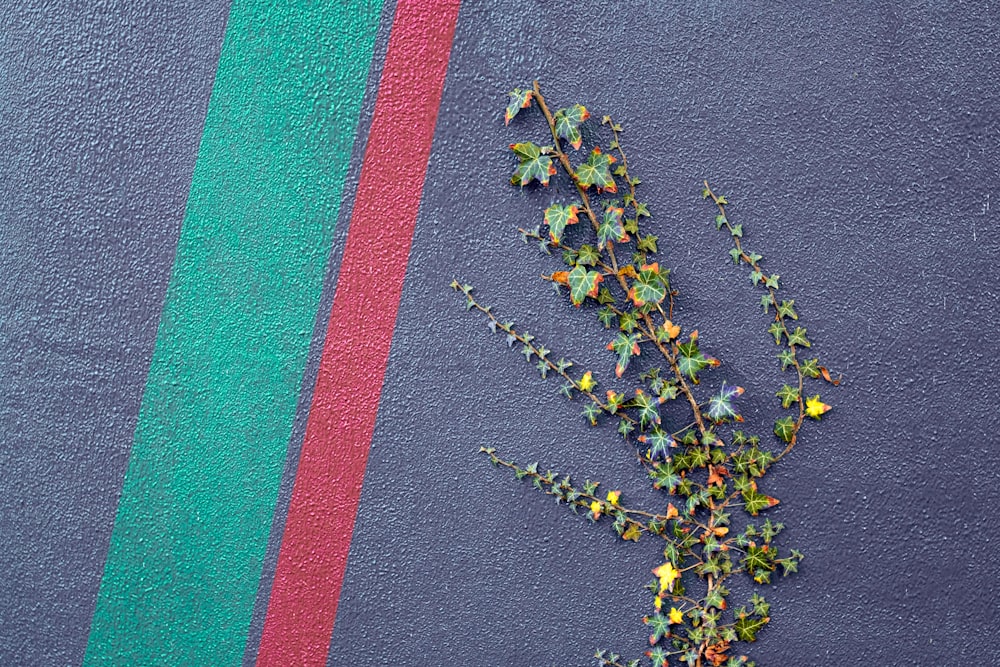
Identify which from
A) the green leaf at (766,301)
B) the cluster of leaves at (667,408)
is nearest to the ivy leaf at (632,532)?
the cluster of leaves at (667,408)

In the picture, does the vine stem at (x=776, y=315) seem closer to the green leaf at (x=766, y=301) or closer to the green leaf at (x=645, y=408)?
the green leaf at (x=766, y=301)

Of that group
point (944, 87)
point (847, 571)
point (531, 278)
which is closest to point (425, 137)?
point (531, 278)

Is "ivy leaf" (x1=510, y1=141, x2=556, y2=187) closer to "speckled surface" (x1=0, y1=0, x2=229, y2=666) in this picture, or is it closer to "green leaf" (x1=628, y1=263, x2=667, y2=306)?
"green leaf" (x1=628, y1=263, x2=667, y2=306)

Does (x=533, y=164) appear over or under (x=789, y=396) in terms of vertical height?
over

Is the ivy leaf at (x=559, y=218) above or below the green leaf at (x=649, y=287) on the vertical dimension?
above

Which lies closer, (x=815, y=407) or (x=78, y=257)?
(x=815, y=407)

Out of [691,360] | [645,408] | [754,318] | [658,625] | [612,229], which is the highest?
[612,229]

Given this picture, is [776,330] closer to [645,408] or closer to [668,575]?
[645,408]

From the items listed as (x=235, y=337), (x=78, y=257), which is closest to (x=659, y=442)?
(x=235, y=337)
